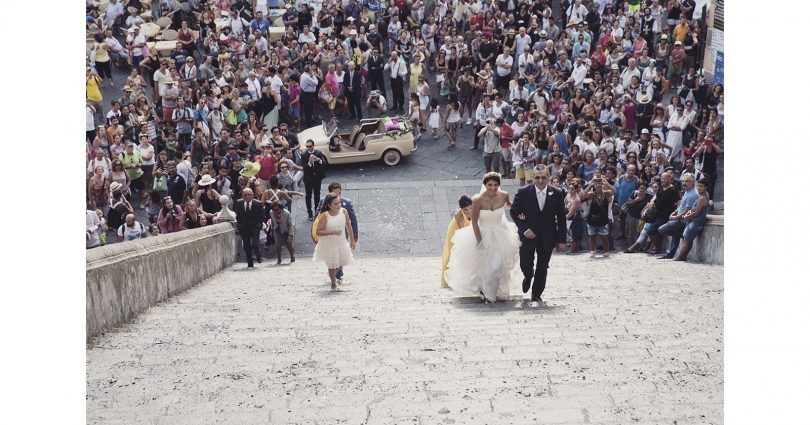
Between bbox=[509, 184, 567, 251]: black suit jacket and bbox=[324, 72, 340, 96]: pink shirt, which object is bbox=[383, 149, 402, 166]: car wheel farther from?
bbox=[509, 184, 567, 251]: black suit jacket

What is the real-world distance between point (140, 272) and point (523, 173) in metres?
9.91

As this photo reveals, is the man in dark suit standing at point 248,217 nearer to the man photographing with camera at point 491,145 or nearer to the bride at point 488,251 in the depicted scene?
the bride at point 488,251

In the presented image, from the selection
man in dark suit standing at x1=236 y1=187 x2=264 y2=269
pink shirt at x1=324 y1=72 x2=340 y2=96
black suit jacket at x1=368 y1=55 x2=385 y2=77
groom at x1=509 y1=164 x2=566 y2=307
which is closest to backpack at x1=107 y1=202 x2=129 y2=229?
man in dark suit standing at x1=236 y1=187 x2=264 y2=269

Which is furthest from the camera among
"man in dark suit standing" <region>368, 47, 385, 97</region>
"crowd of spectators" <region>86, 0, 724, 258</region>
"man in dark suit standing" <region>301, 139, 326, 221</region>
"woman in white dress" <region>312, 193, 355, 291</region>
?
"man in dark suit standing" <region>368, 47, 385, 97</region>

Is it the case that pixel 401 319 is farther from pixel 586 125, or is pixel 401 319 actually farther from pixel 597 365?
pixel 586 125

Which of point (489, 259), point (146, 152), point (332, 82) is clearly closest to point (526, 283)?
point (489, 259)

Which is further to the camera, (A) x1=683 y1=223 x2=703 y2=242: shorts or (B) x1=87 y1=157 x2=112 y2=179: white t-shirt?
(B) x1=87 y1=157 x2=112 y2=179: white t-shirt

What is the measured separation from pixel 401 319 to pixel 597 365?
2377 millimetres

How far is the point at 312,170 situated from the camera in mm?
17203

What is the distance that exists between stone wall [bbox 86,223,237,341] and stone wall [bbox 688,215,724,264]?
6163 mm

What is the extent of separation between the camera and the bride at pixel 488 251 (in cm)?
993

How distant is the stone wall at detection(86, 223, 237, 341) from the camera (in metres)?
8.44

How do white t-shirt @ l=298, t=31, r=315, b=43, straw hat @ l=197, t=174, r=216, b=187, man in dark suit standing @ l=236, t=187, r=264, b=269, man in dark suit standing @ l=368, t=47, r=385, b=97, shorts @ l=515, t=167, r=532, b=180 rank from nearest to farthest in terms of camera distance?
1. man in dark suit standing @ l=236, t=187, r=264, b=269
2. straw hat @ l=197, t=174, r=216, b=187
3. shorts @ l=515, t=167, r=532, b=180
4. man in dark suit standing @ l=368, t=47, r=385, b=97
5. white t-shirt @ l=298, t=31, r=315, b=43

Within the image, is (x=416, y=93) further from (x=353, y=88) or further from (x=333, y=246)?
(x=333, y=246)
